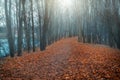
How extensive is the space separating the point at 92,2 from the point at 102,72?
26.0 m

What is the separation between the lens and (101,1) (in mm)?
34562

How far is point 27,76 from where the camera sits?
9.29m

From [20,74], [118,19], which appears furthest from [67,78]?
[118,19]

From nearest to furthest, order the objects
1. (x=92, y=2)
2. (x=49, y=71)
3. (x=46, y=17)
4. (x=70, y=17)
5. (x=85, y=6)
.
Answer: (x=49, y=71)
(x=46, y=17)
(x=85, y=6)
(x=92, y=2)
(x=70, y=17)

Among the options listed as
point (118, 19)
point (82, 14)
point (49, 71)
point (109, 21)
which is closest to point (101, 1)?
point (82, 14)

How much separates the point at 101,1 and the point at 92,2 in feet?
5.31

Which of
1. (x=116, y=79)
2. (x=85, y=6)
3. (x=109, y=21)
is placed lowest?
(x=116, y=79)

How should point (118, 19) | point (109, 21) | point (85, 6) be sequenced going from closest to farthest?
point (118, 19) → point (109, 21) → point (85, 6)

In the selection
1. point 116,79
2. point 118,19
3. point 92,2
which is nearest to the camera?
point 116,79

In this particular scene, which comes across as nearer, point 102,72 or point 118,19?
point 102,72

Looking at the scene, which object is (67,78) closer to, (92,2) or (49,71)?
(49,71)

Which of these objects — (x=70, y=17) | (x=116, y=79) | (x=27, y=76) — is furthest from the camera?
(x=70, y=17)

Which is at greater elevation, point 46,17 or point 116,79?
point 46,17

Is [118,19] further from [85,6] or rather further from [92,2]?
[92,2]
